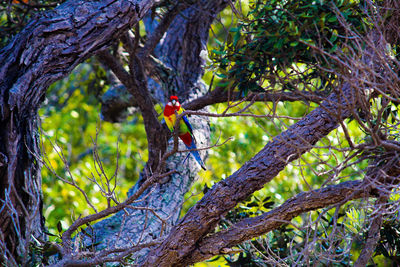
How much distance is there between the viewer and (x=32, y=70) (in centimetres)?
329

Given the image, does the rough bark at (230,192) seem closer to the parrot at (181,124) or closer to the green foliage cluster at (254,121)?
the green foliage cluster at (254,121)

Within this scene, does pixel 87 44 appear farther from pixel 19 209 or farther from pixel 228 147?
pixel 228 147

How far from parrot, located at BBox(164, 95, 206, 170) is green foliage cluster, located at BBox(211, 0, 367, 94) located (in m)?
1.44

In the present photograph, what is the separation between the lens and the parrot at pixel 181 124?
15.2 feet

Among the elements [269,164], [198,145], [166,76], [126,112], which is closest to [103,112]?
[126,112]

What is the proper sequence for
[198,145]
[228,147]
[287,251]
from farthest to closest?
[228,147], [198,145], [287,251]

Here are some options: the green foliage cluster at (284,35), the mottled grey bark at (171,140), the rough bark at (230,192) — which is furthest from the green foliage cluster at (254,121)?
the mottled grey bark at (171,140)

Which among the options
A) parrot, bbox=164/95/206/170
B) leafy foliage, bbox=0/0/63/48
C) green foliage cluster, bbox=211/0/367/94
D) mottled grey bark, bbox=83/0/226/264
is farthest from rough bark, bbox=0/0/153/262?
leafy foliage, bbox=0/0/63/48

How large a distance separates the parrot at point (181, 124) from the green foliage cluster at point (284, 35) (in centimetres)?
144

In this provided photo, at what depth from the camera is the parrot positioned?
4.62 m

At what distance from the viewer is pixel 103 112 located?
6277 millimetres

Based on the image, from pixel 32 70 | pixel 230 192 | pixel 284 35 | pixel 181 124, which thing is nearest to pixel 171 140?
pixel 181 124

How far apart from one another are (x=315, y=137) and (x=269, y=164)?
414 millimetres

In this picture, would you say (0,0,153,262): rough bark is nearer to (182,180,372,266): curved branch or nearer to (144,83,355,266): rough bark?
(144,83,355,266): rough bark
